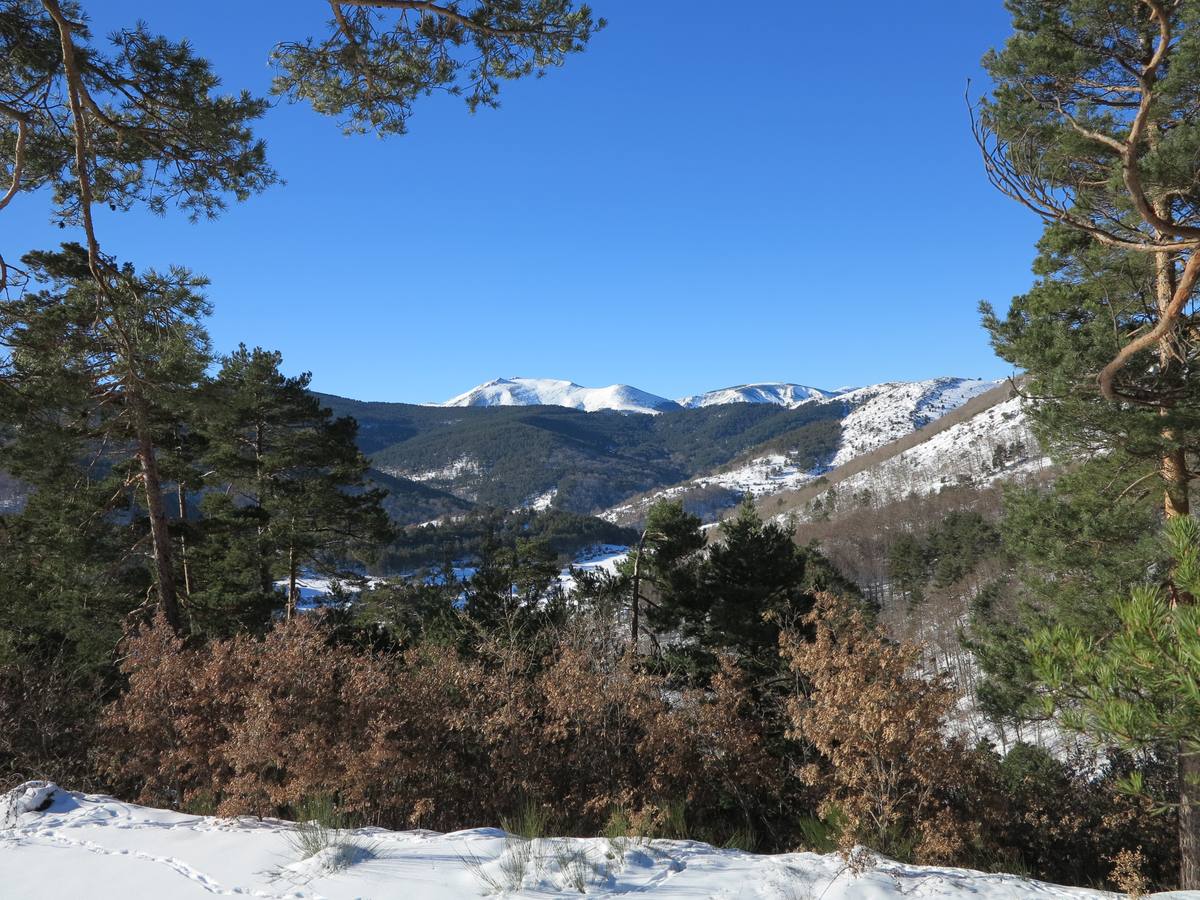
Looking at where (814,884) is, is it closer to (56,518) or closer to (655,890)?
(655,890)

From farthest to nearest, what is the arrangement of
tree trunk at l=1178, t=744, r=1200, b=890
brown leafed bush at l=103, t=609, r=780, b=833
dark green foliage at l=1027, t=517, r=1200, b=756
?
tree trunk at l=1178, t=744, r=1200, b=890 → brown leafed bush at l=103, t=609, r=780, b=833 → dark green foliage at l=1027, t=517, r=1200, b=756

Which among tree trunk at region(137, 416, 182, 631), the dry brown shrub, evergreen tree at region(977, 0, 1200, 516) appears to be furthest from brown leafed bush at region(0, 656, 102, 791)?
evergreen tree at region(977, 0, 1200, 516)

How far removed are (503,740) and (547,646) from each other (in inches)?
170

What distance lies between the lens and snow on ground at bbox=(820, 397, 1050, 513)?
490 ft

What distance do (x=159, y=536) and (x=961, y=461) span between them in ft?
621

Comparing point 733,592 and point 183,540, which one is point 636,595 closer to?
point 733,592

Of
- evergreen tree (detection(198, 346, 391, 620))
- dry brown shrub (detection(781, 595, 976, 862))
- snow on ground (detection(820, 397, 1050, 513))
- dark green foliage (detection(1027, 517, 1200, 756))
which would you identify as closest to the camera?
dark green foliage (detection(1027, 517, 1200, 756))

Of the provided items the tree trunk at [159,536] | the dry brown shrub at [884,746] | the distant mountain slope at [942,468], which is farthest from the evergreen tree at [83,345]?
the distant mountain slope at [942,468]

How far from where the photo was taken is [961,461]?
172500mm

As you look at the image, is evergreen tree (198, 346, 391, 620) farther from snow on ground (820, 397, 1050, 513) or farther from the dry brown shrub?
snow on ground (820, 397, 1050, 513)

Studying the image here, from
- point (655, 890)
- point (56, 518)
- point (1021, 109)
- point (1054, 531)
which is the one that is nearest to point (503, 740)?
point (655, 890)

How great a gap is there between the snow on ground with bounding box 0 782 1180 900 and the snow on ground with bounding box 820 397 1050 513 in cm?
14980

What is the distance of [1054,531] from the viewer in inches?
364

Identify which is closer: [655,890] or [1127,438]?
[655,890]
